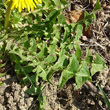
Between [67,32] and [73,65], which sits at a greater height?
[67,32]

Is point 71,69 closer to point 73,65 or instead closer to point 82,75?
point 73,65

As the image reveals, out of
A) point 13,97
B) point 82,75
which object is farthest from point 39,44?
point 82,75

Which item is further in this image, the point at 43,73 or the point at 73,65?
the point at 43,73

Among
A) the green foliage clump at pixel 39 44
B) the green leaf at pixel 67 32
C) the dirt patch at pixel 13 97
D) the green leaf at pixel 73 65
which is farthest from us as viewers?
the green leaf at pixel 67 32

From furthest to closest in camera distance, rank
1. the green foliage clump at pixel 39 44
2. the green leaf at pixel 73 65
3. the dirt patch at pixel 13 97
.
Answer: the dirt patch at pixel 13 97 → the green foliage clump at pixel 39 44 → the green leaf at pixel 73 65

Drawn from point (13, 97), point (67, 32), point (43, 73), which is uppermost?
point (67, 32)

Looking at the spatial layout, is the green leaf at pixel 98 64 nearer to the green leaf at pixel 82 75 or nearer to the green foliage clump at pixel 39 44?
the green foliage clump at pixel 39 44

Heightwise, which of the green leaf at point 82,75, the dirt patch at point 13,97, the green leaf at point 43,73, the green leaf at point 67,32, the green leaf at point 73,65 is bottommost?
the dirt patch at point 13,97

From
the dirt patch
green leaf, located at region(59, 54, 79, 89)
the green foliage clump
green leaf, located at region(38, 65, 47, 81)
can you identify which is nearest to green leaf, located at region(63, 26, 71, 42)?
the green foliage clump

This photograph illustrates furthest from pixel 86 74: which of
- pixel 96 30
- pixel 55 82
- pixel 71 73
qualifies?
pixel 96 30

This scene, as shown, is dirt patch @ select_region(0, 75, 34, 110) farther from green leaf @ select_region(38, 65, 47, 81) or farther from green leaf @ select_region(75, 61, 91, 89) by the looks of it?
green leaf @ select_region(75, 61, 91, 89)

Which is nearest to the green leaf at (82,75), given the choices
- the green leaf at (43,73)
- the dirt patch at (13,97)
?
the green leaf at (43,73)
